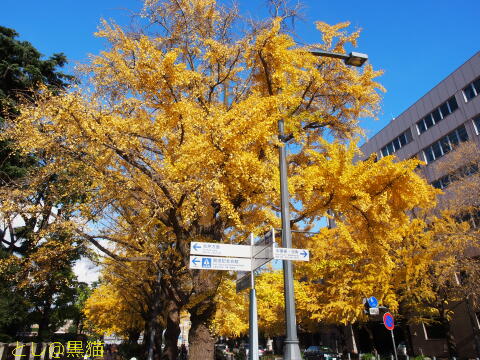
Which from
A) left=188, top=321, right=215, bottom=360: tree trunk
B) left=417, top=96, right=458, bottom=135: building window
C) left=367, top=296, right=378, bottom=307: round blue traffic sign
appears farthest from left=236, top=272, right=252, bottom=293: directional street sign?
left=417, top=96, right=458, bottom=135: building window

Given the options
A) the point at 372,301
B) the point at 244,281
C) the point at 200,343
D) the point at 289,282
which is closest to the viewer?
the point at 244,281

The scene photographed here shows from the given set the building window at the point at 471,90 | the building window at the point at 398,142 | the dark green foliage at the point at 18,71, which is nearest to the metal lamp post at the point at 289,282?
the dark green foliage at the point at 18,71

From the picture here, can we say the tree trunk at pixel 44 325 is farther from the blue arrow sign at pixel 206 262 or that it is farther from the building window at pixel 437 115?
the building window at pixel 437 115

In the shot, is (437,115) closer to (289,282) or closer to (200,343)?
(200,343)

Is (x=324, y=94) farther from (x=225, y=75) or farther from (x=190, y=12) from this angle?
(x=190, y=12)

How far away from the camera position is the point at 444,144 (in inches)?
1089

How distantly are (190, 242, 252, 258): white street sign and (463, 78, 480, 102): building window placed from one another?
86.8 feet


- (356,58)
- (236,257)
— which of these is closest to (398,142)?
(356,58)

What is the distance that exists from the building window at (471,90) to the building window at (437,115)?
1032mm

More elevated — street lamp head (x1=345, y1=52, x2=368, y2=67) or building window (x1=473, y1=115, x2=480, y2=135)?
building window (x1=473, y1=115, x2=480, y2=135)

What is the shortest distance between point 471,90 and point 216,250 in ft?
90.1

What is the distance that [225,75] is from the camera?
35.4ft

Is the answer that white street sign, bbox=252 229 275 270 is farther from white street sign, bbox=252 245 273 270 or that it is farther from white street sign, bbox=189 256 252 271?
white street sign, bbox=189 256 252 271

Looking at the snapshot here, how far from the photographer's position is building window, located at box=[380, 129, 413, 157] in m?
32.1
